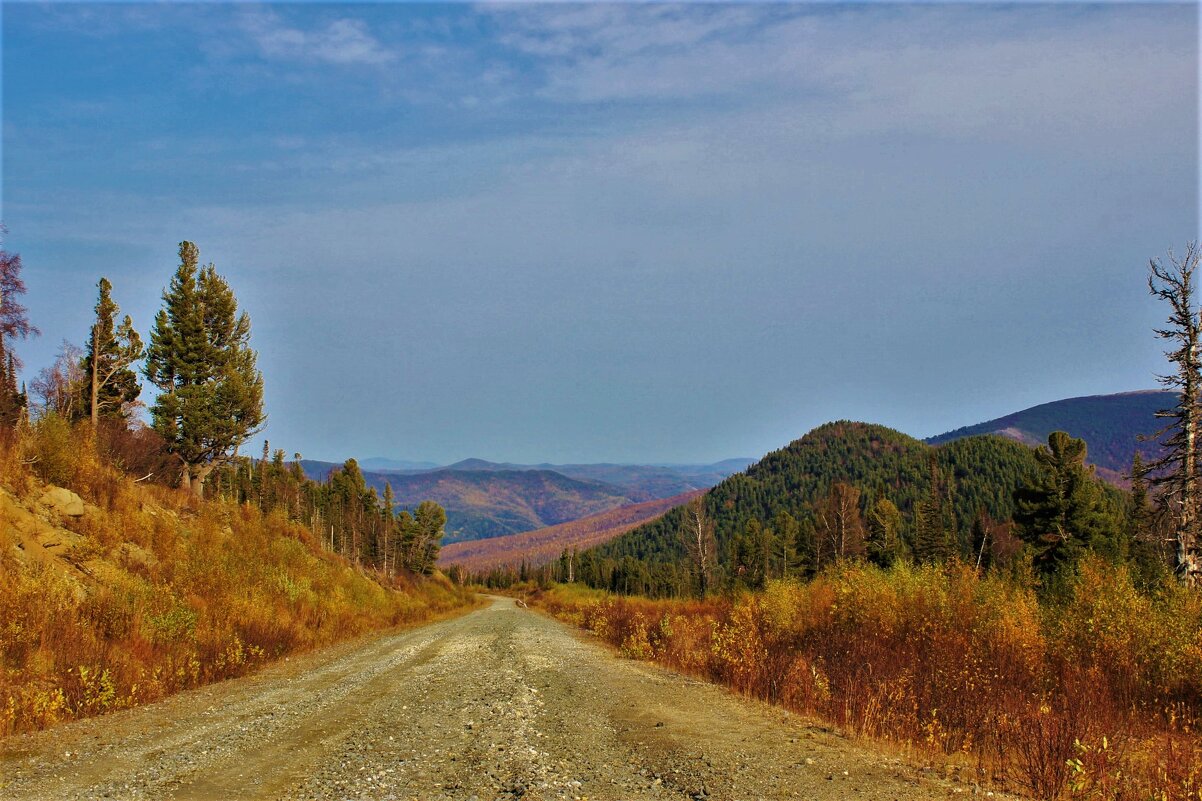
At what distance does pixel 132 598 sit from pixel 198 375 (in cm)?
2641

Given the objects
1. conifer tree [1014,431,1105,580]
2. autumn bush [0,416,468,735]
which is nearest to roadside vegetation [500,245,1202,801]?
autumn bush [0,416,468,735]

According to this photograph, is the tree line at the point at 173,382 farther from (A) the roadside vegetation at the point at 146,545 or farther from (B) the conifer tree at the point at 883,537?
(B) the conifer tree at the point at 883,537

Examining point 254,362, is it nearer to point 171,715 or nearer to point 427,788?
point 171,715

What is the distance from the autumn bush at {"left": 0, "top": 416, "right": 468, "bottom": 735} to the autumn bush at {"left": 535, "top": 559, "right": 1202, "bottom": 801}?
1087cm

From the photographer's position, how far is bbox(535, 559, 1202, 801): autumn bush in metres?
8.23

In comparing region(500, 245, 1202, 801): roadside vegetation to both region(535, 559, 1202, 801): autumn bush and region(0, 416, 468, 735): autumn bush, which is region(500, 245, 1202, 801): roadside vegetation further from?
region(0, 416, 468, 735): autumn bush

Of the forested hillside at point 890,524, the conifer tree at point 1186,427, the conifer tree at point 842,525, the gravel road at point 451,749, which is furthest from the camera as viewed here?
the conifer tree at point 842,525

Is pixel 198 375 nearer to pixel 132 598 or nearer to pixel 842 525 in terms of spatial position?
pixel 132 598

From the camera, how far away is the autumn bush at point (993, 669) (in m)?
8.23

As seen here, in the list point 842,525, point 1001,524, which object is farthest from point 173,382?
point 1001,524

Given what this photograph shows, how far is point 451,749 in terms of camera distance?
28.5 feet

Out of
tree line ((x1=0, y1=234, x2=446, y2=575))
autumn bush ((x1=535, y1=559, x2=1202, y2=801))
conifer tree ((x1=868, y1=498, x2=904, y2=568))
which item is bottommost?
conifer tree ((x1=868, y1=498, x2=904, y2=568))

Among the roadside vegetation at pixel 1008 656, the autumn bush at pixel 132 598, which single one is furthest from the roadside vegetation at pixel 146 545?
the roadside vegetation at pixel 1008 656

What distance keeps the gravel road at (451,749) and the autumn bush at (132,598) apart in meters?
0.93
